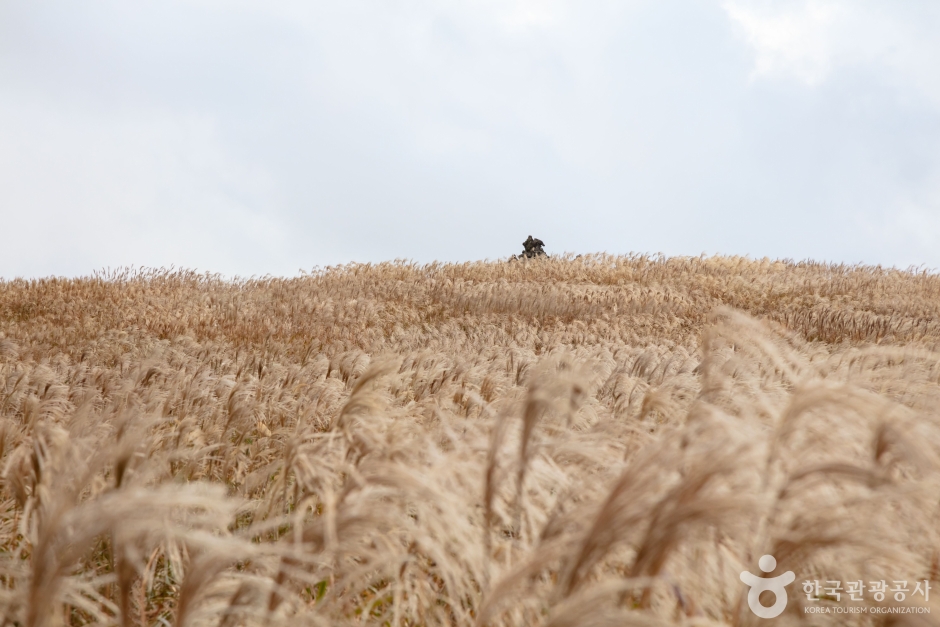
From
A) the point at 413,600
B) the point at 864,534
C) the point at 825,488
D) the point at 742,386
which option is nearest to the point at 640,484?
the point at 864,534

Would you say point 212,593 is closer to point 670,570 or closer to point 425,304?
point 670,570

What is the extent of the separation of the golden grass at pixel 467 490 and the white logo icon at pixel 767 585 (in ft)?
0.09

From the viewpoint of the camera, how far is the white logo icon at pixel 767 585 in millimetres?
1482

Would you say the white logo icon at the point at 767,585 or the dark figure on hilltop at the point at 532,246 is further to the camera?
the dark figure on hilltop at the point at 532,246

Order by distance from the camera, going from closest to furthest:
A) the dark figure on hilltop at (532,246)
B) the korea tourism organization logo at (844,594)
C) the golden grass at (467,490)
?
1. the golden grass at (467,490)
2. the korea tourism organization logo at (844,594)
3. the dark figure on hilltop at (532,246)

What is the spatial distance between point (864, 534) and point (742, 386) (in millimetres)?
2213

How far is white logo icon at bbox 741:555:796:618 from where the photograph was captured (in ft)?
4.86

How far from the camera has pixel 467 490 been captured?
196 centimetres

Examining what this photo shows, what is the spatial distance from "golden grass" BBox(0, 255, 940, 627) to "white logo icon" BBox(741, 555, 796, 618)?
0.03 meters

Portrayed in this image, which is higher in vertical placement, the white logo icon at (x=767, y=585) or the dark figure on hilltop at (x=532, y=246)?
the dark figure on hilltop at (x=532, y=246)

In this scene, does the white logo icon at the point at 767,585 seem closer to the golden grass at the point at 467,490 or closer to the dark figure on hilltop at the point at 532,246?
the golden grass at the point at 467,490

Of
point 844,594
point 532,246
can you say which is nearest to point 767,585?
point 844,594

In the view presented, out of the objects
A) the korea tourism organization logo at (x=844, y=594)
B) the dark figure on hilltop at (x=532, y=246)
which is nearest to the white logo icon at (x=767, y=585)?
the korea tourism organization logo at (x=844, y=594)

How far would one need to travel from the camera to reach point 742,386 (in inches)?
134
